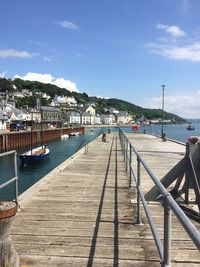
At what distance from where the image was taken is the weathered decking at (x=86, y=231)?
15.9 feet

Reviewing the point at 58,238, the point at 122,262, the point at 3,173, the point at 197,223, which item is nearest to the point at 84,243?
the point at 58,238

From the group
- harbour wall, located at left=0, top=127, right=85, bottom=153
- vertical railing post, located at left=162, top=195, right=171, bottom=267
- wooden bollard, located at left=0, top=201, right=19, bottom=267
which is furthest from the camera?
harbour wall, located at left=0, top=127, right=85, bottom=153

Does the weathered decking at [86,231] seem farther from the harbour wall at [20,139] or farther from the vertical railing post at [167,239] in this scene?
the harbour wall at [20,139]

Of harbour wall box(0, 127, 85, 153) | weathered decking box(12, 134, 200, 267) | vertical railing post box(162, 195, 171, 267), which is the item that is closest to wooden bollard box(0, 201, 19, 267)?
weathered decking box(12, 134, 200, 267)

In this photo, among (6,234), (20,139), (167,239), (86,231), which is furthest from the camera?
(20,139)

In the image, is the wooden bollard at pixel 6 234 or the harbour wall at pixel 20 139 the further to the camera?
the harbour wall at pixel 20 139

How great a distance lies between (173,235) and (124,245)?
0.93 meters

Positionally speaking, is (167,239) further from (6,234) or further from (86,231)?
(86,231)

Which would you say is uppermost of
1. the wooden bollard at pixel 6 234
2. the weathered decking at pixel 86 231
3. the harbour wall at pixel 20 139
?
the wooden bollard at pixel 6 234

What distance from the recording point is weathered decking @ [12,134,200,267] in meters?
4.84

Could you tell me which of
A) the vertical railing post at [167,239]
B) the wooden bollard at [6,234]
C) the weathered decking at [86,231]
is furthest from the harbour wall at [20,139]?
the vertical railing post at [167,239]

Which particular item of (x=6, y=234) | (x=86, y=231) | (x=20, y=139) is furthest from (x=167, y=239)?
(x=20, y=139)

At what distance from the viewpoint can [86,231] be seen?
6.00 metres

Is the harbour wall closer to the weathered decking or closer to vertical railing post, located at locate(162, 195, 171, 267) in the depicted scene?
the weathered decking
